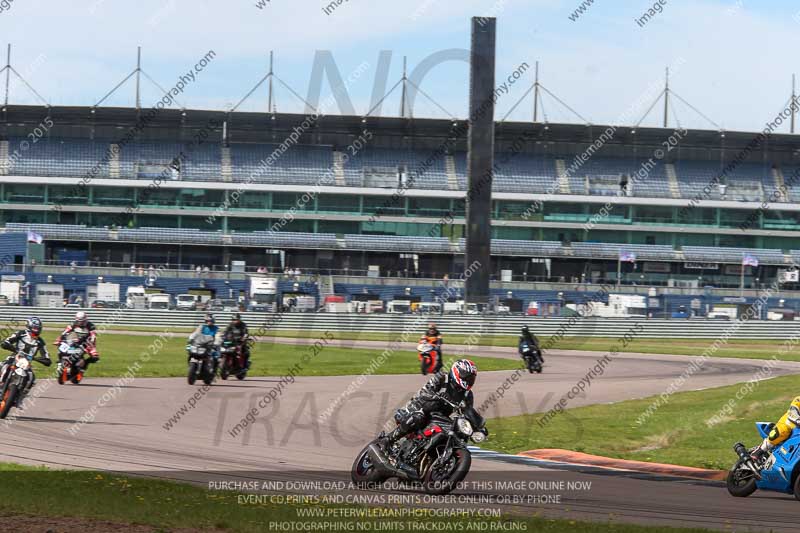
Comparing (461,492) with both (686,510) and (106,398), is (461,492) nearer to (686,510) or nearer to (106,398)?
(686,510)

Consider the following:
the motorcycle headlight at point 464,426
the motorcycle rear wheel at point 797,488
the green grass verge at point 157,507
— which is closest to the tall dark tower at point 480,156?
the motorcycle rear wheel at point 797,488

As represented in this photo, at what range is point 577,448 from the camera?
61.9 ft

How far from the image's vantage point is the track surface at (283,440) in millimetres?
12391

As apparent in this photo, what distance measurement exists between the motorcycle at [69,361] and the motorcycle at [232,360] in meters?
4.03

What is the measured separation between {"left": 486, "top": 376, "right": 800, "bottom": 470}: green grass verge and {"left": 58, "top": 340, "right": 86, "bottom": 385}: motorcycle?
10350 millimetres

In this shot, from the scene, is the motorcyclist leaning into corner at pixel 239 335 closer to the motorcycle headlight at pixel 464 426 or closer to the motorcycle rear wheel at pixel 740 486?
the motorcycle rear wheel at pixel 740 486

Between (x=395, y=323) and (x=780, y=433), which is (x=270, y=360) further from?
(x=780, y=433)

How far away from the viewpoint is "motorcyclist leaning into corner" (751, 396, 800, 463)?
1348 cm

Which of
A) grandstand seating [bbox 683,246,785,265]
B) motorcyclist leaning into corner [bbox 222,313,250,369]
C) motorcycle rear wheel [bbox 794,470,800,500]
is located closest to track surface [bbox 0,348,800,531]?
motorcycle rear wheel [bbox 794,470,800,500]

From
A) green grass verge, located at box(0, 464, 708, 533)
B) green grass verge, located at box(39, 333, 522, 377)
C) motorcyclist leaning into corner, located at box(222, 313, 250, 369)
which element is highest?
motorcyclist leaning into corner, located at box(222, 313, 250, 369)

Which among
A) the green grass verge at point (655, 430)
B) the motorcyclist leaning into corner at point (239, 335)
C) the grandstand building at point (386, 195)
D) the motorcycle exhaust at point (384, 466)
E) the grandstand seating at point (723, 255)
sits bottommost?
the green grass verge at point (655, 430)

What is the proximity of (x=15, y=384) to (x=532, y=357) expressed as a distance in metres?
20.9

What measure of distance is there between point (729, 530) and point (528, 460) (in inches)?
253

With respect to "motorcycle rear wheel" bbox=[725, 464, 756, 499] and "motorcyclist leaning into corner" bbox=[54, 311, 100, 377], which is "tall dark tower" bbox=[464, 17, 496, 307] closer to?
"motorcyclist leaning into corner" bbox=[54, 311, 100, 377]
